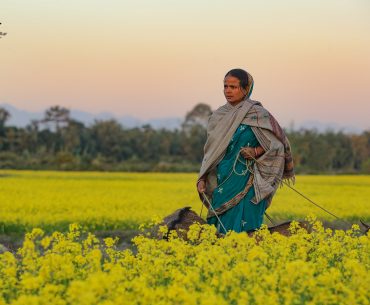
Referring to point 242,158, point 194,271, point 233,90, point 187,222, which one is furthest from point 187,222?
point 194,271

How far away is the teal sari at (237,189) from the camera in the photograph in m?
7.28

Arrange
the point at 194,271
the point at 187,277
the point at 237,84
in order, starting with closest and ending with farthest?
1. the point at 187,277
2. the point at 194,271
3. the point at 237,84

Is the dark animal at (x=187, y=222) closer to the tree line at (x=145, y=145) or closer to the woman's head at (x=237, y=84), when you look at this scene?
the woman's head at (x=237, y=84)

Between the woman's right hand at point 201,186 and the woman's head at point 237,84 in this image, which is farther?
the woman's right hand at point 201,186

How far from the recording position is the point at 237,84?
7.15 m

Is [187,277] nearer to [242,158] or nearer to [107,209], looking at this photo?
Result: [242,158]

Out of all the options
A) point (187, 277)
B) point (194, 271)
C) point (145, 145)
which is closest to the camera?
point (187, 277)

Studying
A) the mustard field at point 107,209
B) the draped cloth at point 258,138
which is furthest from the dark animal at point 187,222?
the mustard field at point 107,209

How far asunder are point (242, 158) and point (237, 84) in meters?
0.76

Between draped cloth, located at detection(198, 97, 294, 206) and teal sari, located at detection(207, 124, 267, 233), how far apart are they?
0.21ft

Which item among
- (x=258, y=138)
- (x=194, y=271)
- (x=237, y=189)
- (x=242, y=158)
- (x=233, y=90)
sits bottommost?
(x=194, y=271)

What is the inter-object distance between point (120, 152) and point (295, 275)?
5309 centimetres

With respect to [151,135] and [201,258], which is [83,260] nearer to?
[201,258]

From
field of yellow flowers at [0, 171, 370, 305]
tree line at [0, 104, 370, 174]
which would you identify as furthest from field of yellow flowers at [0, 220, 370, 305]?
tree line at [0, 104, 370, 174]
